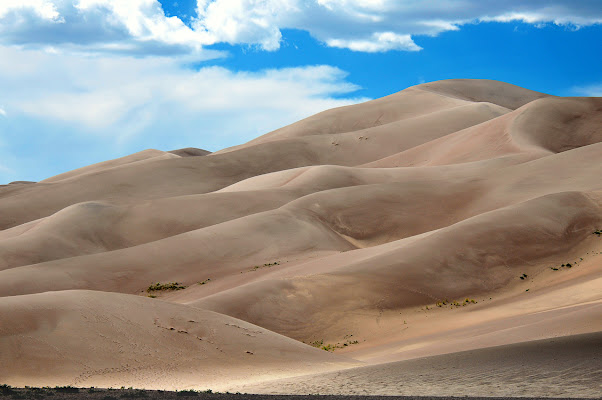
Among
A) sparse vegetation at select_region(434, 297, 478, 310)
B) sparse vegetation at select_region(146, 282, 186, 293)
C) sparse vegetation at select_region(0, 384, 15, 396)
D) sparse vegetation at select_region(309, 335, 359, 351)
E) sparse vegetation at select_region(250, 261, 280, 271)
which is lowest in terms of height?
sparse vegetation at select_region(309, 335, 359, 351)

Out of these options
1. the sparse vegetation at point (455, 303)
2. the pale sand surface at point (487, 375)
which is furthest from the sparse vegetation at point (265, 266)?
the pale sand surface at point (487, 375)

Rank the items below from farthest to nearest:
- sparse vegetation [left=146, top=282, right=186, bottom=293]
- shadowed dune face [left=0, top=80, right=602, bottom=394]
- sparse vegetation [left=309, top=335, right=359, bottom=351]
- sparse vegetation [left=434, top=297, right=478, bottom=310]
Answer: sparse vegetation [left=146, top=282, right=186, bottom=293] → sparse vegetation [left=434, top=297, right=478, bottom=310] → sparse vegetation [left=309, top=335, right=359, bottom=351] → shadowed dune face [left=0, top=80, right=602, bottom=394]

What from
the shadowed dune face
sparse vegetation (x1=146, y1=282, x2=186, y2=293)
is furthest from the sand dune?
sparse vegetation (x1=146, y1=282, x2=186, y2=293)

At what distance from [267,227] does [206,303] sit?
1458cm

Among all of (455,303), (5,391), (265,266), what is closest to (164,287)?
(265,266)

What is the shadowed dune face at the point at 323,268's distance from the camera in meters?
19.0

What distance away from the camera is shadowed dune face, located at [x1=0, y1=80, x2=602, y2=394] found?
62.3 ft

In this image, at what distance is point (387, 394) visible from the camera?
47.0 feet

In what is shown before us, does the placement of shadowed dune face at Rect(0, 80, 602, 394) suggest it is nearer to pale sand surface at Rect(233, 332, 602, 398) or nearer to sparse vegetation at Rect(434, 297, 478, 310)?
sparse vegetation at Rect(434, 297, 478, 310)

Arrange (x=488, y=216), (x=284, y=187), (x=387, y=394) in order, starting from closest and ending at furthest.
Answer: (x=387, y=394)
(x=488, y=216)
(x=284, y=187)

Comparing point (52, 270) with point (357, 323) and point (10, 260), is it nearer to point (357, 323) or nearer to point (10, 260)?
point (10, 260)

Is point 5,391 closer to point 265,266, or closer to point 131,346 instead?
point 131,346

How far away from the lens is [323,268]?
112 feet

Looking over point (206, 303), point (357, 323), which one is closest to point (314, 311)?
point (357, 323)
